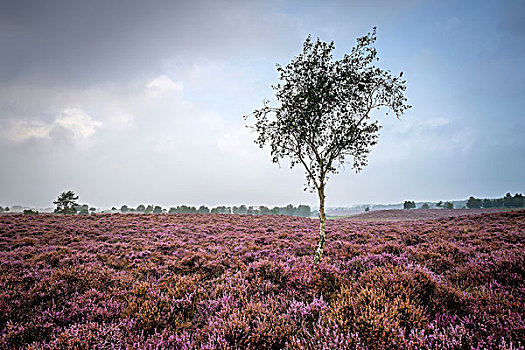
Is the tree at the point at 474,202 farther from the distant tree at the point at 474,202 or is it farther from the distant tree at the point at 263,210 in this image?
the distant tree at the point at 263,210

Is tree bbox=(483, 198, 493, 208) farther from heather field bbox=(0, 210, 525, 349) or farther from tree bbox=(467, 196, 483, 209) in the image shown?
heather field bbox=(0, 210, 525, 349)

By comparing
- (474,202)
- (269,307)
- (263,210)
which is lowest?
(263,210)

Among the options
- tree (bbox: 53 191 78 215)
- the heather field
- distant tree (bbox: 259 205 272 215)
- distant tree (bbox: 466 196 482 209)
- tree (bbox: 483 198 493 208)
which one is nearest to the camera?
the heather field

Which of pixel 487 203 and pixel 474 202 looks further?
pixel 487 203

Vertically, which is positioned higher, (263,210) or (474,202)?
(474,202)

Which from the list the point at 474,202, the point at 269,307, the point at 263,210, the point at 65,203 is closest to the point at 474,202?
the point at 474,202

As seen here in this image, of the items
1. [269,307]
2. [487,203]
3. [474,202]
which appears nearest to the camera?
[269,307]

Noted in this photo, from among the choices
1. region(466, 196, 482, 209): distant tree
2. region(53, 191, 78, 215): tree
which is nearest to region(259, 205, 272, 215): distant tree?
region(53, 191, 78, 215): tree

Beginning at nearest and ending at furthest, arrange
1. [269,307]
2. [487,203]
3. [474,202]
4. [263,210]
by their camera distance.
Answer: [269,307]
[474,202]
[487,203]
[263,210]

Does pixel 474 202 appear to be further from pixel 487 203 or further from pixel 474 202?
pixel 487 203

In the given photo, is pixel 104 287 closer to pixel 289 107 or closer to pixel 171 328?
pixel 171 328

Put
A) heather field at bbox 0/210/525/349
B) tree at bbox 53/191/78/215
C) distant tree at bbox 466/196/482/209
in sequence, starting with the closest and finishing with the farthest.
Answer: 1. heather field at bbox 0/210/525/349
2. tree at bbox 53/191/78/215
3. distant tree at bbox 466/196/482/209

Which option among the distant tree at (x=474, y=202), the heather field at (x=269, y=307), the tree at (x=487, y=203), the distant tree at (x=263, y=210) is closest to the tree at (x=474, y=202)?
the distant tree at (x=474, y=202)

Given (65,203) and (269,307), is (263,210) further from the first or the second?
(269,307)
